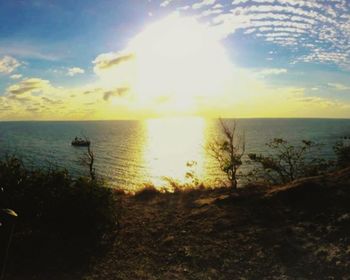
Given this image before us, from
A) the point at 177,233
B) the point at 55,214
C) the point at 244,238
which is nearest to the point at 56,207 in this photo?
the point at 55,214

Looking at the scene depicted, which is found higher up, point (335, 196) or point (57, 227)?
point (335, 196)

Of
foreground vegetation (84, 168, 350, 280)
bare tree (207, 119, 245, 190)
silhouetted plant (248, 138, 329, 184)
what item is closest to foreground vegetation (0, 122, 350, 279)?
foreground vegetation (84, 168, 350, 280)

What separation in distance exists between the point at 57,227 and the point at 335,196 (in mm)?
9238

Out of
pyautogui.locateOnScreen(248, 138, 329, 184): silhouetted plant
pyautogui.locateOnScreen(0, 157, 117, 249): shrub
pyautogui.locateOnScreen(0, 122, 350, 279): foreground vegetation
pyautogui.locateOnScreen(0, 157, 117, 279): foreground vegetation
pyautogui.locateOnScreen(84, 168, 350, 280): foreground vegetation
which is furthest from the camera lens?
pyautogui.locateOnScreen(248, 138, 329, 184): silhouetted plant

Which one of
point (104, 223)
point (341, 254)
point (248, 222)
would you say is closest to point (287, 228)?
point (248, 222)

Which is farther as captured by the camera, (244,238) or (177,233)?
(177,233)

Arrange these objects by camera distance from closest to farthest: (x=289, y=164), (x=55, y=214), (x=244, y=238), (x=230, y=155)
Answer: (x=244, y=238) < (x=55, y=214) < (x=230, y=155) < (x=289, y=164)

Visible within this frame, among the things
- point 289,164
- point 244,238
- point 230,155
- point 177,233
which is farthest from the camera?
point 289,164

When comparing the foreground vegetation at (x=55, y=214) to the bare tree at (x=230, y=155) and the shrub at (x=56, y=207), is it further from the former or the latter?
the bare tree at (x=230, y=155)

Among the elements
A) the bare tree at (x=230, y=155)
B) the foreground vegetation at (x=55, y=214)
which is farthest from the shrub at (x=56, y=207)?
the bare tree at (x=230, y=155)

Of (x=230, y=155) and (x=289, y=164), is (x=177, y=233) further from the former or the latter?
(x=289, y=164)

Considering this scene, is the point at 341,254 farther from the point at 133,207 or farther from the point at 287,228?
the point at 133,207

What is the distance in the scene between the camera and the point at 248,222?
11.8 metres

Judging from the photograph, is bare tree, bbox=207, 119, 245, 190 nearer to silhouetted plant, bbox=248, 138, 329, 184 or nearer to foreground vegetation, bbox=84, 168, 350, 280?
silhouetted plant, bbox=248, 138, 329, 184
